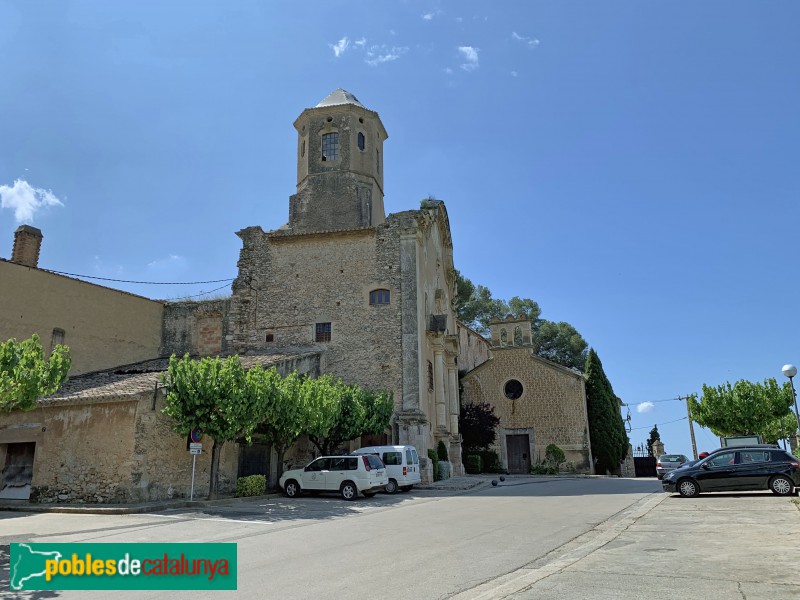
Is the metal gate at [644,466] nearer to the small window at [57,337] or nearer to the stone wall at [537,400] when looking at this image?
the stone wall at [537,400]

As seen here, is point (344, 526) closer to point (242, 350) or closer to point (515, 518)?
point (515, 518)

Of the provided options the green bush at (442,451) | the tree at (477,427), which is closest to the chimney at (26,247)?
the green bush at (442,451)

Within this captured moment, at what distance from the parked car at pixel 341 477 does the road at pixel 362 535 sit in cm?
53

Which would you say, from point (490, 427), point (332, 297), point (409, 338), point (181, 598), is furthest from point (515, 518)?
point (490, 427)

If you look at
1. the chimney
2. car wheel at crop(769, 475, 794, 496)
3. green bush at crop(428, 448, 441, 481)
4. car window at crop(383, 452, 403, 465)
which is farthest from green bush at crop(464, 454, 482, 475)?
the chimney

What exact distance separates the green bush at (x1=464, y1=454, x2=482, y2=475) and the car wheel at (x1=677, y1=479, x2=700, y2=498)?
20104mm

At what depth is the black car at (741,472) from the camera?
16.3 m

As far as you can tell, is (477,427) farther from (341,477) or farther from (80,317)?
(80,317)

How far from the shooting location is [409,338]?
27781 millimetres

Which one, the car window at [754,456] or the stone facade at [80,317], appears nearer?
the car window at [754,456]

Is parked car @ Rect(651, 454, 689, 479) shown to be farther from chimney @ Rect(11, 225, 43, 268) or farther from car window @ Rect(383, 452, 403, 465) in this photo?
chimney @ Rect(11, 225, 43, 268)

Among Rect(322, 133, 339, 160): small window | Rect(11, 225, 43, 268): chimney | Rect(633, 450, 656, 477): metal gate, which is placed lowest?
Rect(633, 450, 656, 477): metal gate

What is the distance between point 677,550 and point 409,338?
64.7ft

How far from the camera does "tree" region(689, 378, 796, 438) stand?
3378cm
